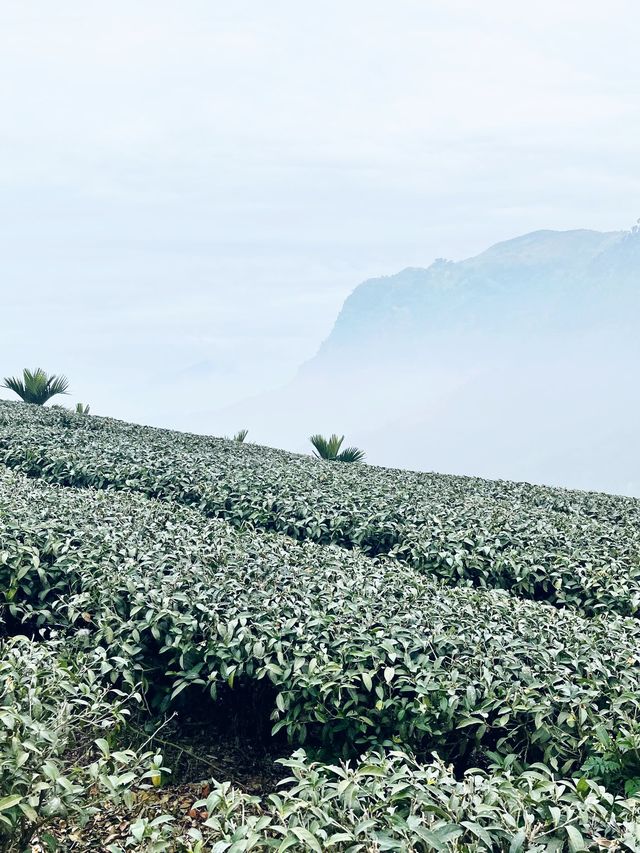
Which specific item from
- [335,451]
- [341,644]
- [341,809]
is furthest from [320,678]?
[335,451]

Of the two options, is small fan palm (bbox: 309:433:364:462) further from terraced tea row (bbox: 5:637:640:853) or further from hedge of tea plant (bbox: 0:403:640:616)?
terraced tea row (bbox: 5:637:640:853)

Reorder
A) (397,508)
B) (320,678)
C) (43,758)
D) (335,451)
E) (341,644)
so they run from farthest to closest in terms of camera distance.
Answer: (335,451) → (397,508) → (341,644) → (320,678) → (43,758)

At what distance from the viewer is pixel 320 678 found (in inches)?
139

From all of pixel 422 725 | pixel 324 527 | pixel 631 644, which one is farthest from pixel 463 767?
pixel 324 527

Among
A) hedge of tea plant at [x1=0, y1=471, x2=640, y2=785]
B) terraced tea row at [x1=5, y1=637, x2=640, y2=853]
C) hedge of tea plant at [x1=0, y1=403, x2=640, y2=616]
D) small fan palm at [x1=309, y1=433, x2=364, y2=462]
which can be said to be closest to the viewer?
terraced tea row at [x1=5, y1=637, x2=640, y2=853]

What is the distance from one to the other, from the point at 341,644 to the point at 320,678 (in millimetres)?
250

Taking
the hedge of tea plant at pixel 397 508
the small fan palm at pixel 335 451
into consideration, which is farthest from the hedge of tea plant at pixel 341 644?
the small fan palm at pixel 335 451

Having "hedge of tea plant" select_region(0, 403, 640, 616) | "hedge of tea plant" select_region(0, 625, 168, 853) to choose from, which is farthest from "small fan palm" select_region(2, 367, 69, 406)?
"hedge of tea plant" select_region(0, 625, 168, 853)

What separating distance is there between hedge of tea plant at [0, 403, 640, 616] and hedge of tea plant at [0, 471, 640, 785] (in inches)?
37.1

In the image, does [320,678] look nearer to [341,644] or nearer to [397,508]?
[341,644]

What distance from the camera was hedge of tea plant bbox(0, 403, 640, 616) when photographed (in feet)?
19.2

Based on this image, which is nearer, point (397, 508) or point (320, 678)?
point (320, 678)

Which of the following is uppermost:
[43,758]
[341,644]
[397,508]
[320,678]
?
[397,508]

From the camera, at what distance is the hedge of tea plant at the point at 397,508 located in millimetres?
5855
